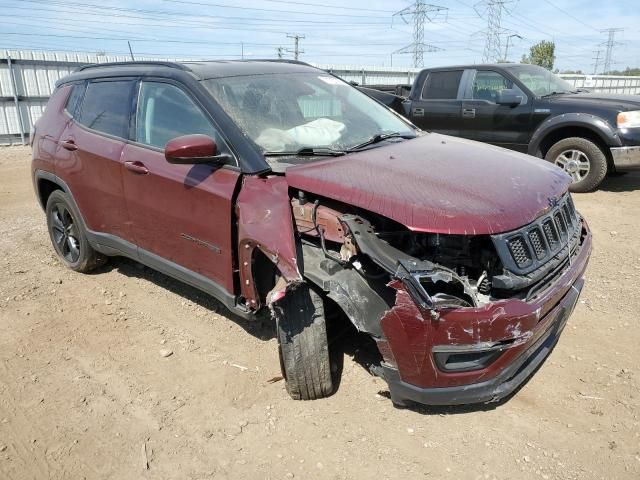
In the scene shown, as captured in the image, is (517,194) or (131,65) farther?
(131,65)

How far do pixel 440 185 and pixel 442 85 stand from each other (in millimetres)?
6544

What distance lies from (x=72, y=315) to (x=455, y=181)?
10.4 ft

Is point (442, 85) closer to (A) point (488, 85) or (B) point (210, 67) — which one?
(A) point (488, 85)

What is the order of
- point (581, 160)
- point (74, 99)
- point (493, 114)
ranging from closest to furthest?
1. point (74, 99)
2. point (581, 160)
3. point (493, 114)

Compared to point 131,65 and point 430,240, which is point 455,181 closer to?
point 430,240

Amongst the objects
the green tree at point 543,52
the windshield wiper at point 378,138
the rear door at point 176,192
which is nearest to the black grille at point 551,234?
the windshield wiper at point 378,138

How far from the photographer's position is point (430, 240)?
2.52 meters

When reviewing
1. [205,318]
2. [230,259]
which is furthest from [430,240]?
[205,318]

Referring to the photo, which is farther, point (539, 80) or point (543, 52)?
point (543, 52)

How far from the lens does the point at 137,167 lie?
11.6 feet

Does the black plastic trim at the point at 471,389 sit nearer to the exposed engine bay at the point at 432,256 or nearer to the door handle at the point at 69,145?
the exposed engine bay at the point at 432,256

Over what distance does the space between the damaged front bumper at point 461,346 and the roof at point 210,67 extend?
2115mm

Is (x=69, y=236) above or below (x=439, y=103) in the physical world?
below

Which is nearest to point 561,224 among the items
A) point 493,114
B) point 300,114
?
point 300,114
